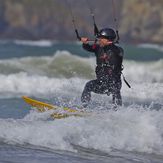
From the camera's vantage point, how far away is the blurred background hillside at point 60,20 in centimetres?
13812

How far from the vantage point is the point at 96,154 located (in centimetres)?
956

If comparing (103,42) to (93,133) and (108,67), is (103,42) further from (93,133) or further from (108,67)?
A: (93,133)

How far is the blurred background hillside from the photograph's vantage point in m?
138

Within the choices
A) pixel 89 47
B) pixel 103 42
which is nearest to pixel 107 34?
pixel 103 42

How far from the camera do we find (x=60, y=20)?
14888 cm

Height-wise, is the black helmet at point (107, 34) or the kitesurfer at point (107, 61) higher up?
the black helmet at point (107, 34)

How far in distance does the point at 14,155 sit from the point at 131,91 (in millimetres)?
8884

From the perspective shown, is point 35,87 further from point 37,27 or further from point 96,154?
point 37,27


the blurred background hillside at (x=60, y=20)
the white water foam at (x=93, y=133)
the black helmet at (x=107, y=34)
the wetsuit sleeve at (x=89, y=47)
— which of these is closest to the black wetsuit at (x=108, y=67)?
the wetsuit sleeve at (x=89, y=47)

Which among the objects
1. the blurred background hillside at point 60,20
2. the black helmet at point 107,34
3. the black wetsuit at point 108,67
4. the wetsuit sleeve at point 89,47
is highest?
the blurred background hillside at point 60,20

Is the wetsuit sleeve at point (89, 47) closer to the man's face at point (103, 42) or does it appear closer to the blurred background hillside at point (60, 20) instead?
the man's face at point (103, 42)

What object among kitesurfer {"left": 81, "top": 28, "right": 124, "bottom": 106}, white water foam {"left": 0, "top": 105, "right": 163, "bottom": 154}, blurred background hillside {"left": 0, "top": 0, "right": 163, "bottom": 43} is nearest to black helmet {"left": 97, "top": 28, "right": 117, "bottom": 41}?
kitesurfer {"left": 81, "top": 28, "right": 124, "bottom": 106}

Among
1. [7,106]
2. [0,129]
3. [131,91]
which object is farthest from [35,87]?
[0,129]

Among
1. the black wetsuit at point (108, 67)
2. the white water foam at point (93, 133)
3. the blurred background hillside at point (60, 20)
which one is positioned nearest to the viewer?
the white water foam at point (93, 133)
